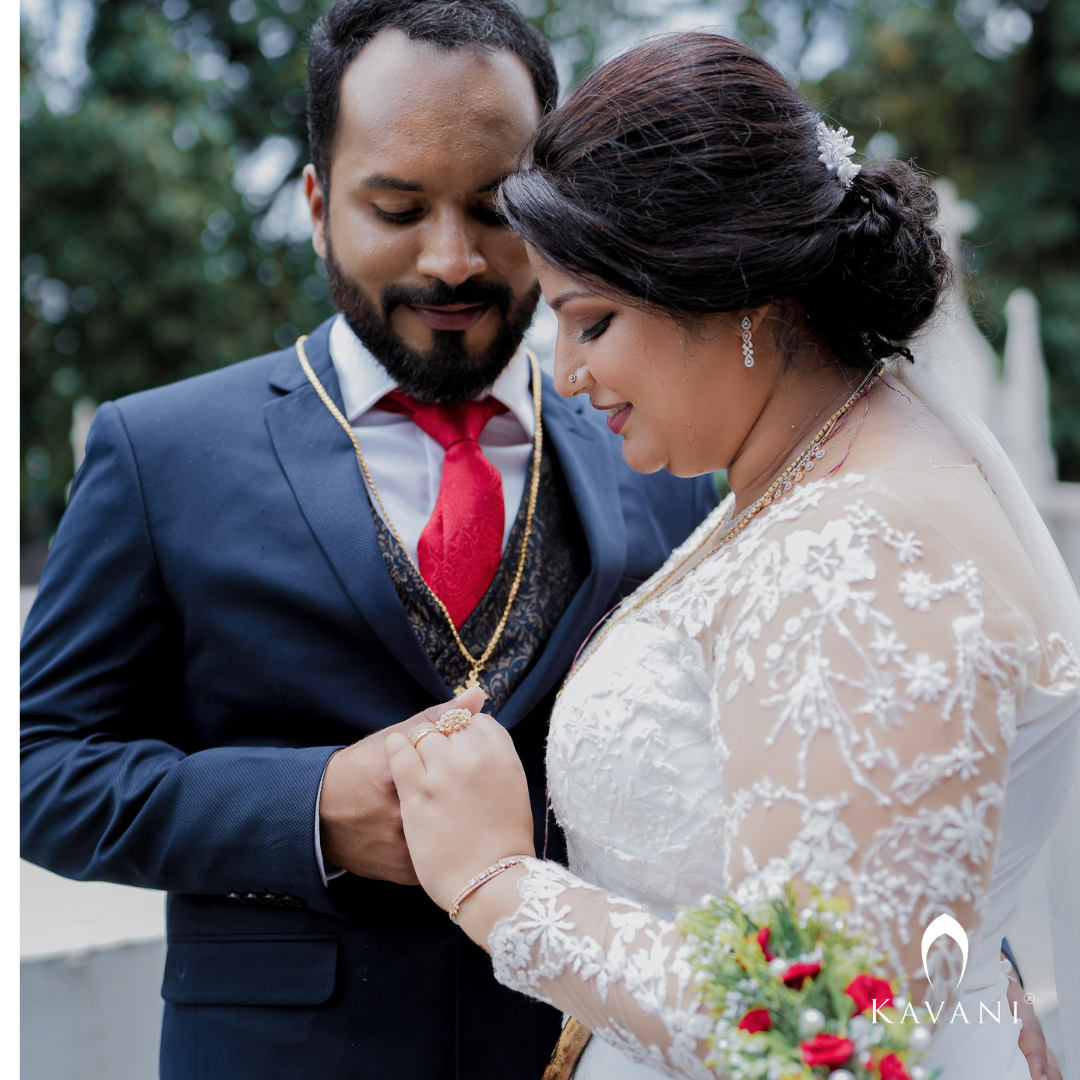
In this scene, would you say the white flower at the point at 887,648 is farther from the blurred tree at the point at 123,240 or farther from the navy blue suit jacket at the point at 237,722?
the blurred tree at the point at 123,240

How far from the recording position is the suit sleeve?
1.93m

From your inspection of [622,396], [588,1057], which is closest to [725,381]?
[622,396]

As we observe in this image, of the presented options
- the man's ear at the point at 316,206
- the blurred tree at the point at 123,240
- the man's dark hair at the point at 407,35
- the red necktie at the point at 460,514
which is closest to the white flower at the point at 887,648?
the red necktie at the point at 460,514

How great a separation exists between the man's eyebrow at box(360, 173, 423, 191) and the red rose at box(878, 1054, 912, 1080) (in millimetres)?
1632

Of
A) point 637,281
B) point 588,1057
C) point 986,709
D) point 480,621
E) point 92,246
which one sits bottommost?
point 92,246

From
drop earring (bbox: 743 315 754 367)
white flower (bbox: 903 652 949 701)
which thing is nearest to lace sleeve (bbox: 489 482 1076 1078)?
white flower (bbox: 903 652 949 701)

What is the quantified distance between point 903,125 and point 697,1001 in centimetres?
1577

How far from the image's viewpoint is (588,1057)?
191 cm

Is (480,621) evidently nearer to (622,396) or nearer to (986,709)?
(622,396)

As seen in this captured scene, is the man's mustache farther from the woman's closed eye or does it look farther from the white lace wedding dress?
the white lace wedding dress

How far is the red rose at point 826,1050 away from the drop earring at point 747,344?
3.12 feet

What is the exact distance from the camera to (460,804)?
1647 millimetres

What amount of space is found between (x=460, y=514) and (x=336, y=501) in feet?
0.79

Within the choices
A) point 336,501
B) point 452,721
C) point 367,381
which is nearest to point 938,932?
point 452,721
